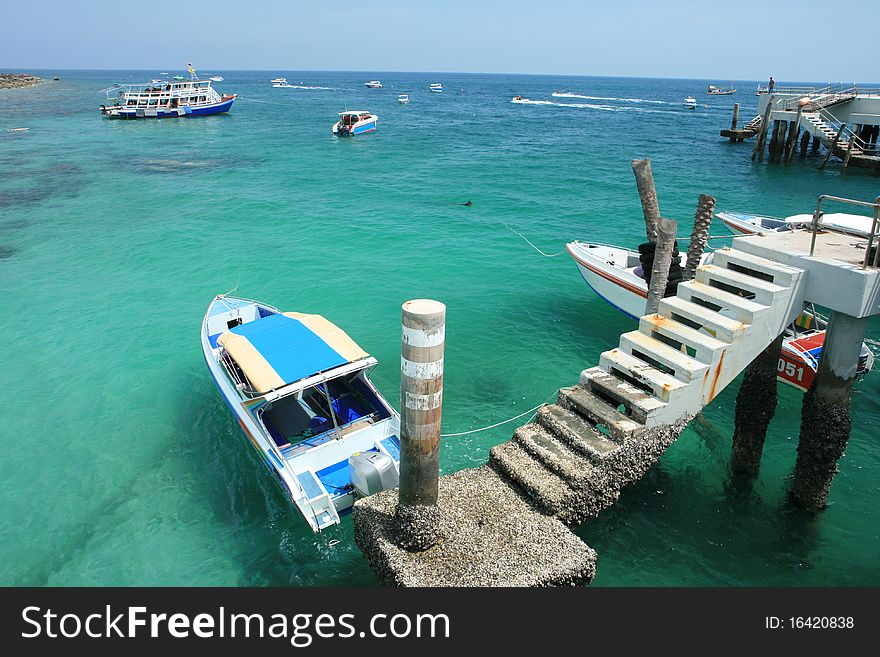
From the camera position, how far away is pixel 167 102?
71875 millimetres

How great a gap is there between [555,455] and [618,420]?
109 cm

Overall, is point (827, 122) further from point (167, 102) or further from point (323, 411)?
point (167, 102)

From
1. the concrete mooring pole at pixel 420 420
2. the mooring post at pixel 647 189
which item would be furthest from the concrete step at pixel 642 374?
the mooring post at pixel 647 189

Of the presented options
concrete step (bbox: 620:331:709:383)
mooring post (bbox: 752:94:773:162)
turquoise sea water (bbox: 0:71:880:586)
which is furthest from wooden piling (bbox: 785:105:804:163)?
concrete step (bbox: 620:331:709:383)

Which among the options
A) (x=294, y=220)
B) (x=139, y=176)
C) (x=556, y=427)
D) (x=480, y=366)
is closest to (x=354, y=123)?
(x=139, y=176)

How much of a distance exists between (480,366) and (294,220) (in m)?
16.8

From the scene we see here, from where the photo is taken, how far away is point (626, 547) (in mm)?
9289

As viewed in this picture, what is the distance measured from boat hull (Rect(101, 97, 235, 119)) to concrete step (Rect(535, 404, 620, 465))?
75.9 meters

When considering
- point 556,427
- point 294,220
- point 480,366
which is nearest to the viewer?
point 556,427

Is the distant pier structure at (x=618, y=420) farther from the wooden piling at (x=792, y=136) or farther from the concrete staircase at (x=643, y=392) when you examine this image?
the wooden piling at (x=792, y=136)

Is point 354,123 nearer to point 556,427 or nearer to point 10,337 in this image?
point 10,337

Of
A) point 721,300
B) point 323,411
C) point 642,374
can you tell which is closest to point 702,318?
point 721,300

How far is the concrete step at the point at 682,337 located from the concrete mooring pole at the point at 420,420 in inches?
175

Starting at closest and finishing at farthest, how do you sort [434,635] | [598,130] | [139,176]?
[434,635], [139,176], [598,130]
